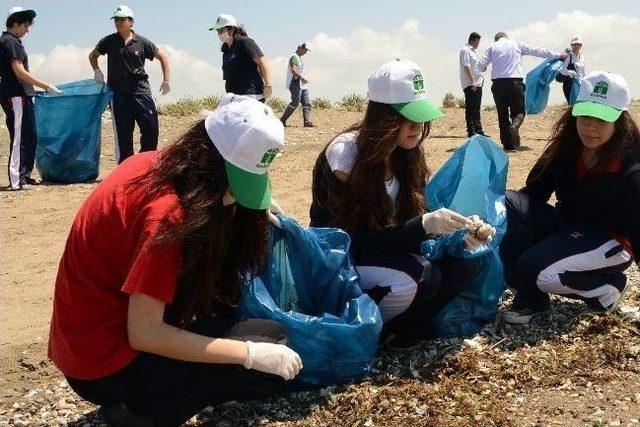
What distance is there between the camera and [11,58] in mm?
5574

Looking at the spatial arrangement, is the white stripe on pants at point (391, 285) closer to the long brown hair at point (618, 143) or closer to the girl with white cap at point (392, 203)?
the girl with white cap at point (392, 203)

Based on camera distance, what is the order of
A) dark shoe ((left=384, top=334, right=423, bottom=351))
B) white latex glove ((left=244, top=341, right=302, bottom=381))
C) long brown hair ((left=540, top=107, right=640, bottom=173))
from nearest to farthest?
white latex glove ((left=244, top=341, right=302, bottom=381)) → dark shoe ((left=384, top=334, right=423, bottom=351)) → long brown hair ((left=540, top=107, right=640, bottom=173))

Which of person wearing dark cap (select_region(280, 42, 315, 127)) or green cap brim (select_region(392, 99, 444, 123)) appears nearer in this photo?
green cap brim (select_region(392, 99, 444, 123))

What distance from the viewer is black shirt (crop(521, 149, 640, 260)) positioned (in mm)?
2805

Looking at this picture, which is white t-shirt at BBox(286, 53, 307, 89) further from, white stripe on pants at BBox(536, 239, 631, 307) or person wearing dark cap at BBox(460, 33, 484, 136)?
white stripe on pants at BBox(536, 239, 631, 307)

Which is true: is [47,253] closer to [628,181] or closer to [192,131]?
[192,131]

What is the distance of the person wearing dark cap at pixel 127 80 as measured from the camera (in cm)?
573

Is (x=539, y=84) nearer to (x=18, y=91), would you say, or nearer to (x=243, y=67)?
(x=243, y=67)

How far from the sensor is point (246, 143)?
69.7 inches

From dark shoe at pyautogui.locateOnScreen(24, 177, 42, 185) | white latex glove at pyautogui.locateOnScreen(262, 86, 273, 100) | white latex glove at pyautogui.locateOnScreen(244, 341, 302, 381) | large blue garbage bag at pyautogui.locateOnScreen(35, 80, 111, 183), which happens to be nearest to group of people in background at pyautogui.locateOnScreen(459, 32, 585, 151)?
white latex glove at pyautogui.locateOnScreen(262, 86, 273, 100)

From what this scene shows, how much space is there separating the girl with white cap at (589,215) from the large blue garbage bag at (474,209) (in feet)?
0.48

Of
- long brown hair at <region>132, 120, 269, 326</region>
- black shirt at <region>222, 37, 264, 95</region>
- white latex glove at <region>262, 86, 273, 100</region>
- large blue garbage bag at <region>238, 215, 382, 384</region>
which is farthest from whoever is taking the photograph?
white latex glove at <region>262, 86, 273, 100</region>

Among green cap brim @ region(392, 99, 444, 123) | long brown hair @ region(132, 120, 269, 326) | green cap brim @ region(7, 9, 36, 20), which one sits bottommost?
long brown hair @ region(132, 120, 269, 326)

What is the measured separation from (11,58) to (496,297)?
4.19m
